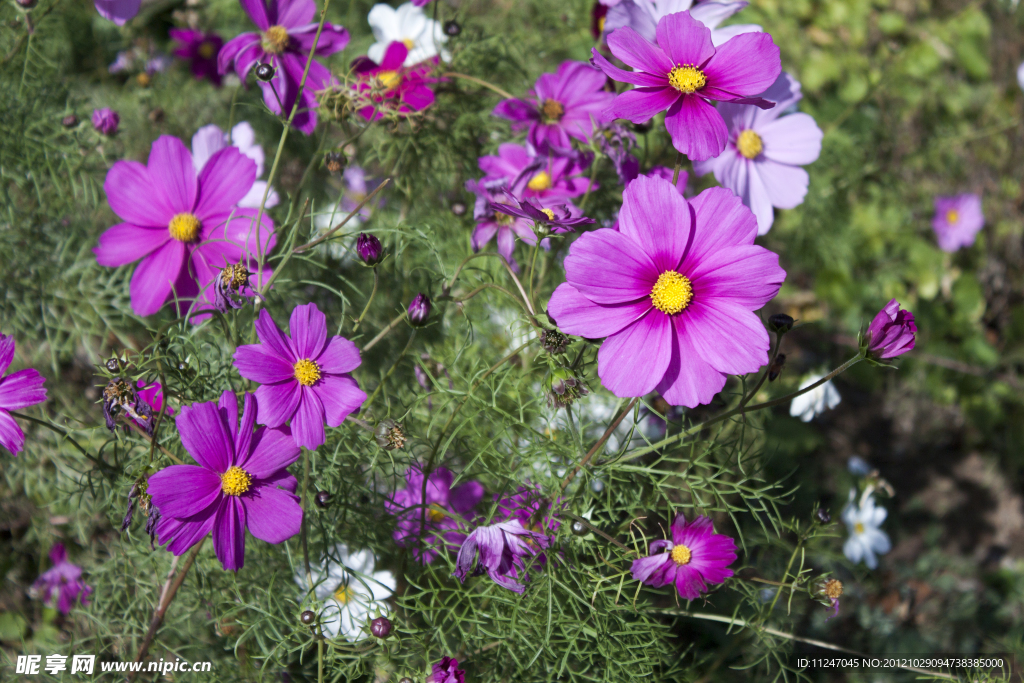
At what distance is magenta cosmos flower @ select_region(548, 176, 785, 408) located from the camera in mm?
685

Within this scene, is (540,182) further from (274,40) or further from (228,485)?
(228,485)

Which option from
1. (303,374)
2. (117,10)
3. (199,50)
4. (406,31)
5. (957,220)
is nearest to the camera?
(303,374)

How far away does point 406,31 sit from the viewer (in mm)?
1344

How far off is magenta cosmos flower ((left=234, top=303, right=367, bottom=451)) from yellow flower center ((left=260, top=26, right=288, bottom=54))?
522mm

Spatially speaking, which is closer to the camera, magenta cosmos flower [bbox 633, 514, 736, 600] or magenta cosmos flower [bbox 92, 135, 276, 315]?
magenta cosmos flower [bbox 633, 514, 736, 600]

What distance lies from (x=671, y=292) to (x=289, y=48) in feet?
2.55

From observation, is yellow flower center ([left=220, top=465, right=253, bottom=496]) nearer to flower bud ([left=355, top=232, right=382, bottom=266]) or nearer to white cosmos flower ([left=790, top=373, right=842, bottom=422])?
flower bud ([left=355, top=232, right=382, bottom=266])

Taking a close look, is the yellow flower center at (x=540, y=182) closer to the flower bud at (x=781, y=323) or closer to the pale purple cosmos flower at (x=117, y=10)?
the flower bud at (x=781, y=323)

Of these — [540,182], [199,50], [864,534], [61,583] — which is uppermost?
[199,50]

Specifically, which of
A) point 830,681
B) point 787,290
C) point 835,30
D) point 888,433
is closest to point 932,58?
point 835,30

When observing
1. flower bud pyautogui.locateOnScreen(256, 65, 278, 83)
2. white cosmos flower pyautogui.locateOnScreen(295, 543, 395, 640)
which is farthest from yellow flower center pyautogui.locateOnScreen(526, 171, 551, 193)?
white cosmos flower pyautogui.locateOnScreen(295, 543, 395, 640)

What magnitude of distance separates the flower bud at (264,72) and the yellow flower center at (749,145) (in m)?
0.70

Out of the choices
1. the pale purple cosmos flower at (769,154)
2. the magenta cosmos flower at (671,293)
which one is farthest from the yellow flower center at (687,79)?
the pale purple cosmos flower at (769,154)

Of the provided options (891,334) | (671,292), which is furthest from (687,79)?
(891,334)
